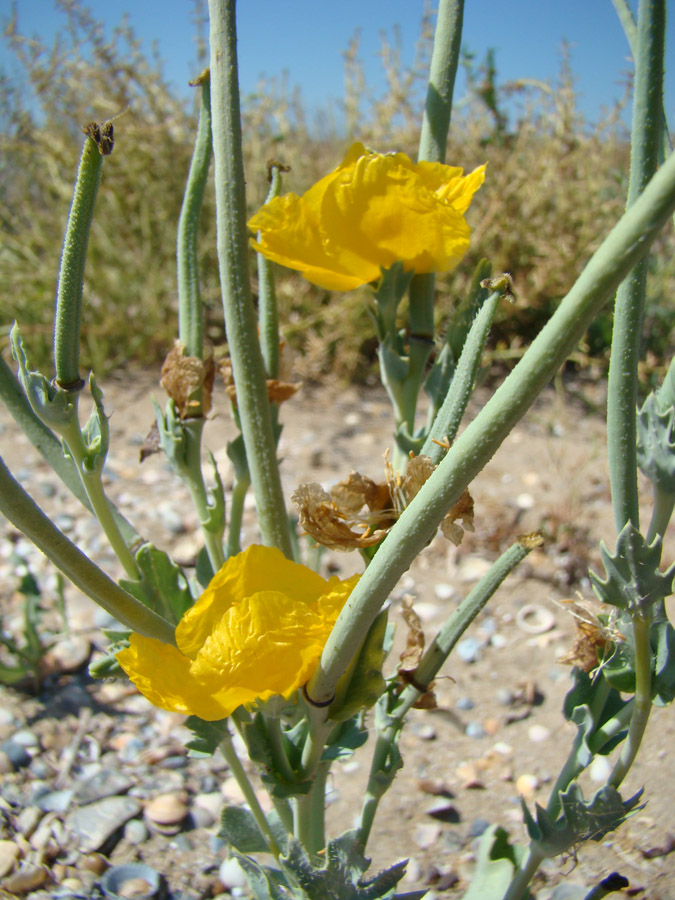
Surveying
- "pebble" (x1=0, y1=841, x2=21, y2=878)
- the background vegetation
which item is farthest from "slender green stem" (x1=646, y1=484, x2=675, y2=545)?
the background vegetation

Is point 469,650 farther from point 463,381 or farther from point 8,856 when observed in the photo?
point 463,381

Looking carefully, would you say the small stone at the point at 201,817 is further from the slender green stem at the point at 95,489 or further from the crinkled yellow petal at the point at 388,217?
the crinkled yellow petal at the point at 388,217

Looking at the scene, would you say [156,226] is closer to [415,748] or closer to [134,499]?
[134,499]

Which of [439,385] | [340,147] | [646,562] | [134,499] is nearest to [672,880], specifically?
[646,562]

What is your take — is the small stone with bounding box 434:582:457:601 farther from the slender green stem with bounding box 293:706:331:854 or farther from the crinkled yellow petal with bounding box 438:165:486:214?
the crinkled yellow petal with bounding box 438:165:486:214

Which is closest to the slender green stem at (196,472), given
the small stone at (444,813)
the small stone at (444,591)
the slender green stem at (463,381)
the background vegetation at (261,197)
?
the slender green stem at (463,381)
